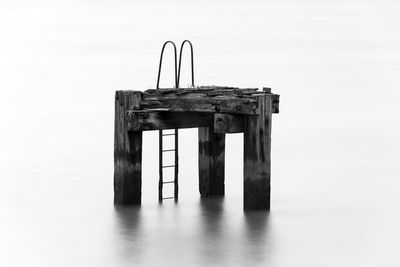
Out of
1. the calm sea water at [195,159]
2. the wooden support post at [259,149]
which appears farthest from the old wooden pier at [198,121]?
the calm sea water at [195,159]

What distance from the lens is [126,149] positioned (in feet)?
91.1

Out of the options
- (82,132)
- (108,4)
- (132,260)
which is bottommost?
(132,260)

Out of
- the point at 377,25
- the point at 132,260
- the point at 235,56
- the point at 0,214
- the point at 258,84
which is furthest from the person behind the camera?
the point at 377,25

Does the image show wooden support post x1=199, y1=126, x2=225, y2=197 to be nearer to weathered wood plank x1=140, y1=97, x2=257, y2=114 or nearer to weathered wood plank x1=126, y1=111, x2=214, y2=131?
weathered wood plank x1=126, y1=111, x2=214, y2=131

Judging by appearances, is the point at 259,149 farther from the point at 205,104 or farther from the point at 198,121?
the point at 198,121

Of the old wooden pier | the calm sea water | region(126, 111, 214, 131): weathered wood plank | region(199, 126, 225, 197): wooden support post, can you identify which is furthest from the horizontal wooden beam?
the calm sea water

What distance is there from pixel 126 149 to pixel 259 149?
2.27 m

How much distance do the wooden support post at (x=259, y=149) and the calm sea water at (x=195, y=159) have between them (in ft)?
2.25

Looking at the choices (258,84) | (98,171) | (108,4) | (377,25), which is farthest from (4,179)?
(108,4)

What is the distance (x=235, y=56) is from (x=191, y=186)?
134 ft

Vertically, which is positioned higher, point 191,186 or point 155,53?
point 155,53

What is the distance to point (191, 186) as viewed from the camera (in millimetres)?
31500

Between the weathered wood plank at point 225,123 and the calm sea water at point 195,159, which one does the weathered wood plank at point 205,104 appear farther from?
the calm sea water at point 195,159

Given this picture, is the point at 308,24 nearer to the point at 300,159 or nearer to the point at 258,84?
the point at 258,84
